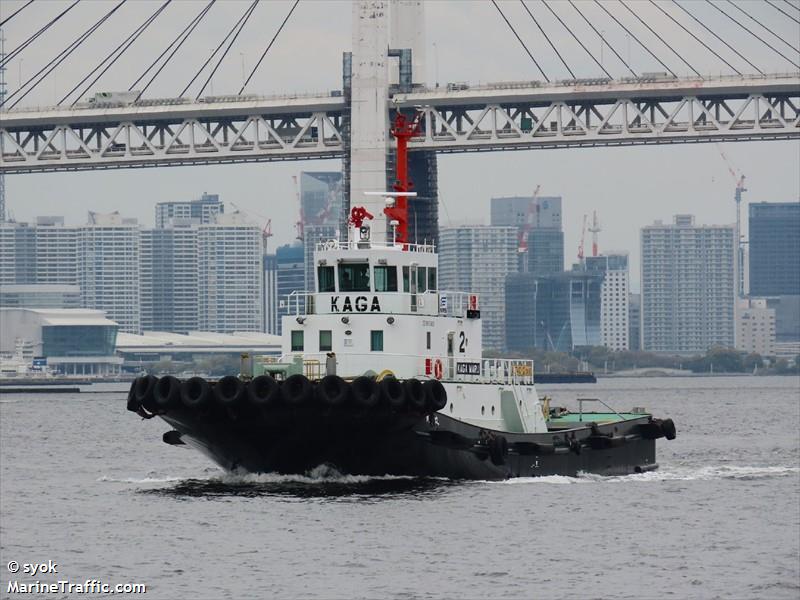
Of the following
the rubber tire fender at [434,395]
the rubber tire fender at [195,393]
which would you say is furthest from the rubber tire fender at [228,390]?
the rubber tire fender at [434,395]

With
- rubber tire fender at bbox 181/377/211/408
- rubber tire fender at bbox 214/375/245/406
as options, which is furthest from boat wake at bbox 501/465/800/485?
rubber tire fender at bbox 181/377/211/408

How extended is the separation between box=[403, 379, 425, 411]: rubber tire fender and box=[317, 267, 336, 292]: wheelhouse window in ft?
13.1

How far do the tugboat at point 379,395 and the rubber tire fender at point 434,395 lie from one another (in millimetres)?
26

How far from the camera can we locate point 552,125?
11075 cm

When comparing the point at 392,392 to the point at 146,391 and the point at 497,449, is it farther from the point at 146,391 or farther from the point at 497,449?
the point at 146,391

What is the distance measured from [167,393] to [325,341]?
3.38 m

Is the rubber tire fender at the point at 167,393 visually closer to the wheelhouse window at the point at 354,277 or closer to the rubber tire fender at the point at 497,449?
the wheelhouse window at the point at 354,277

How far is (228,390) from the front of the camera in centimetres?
3797

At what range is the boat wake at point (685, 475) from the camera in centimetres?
4203

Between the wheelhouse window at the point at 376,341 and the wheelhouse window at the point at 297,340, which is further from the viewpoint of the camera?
the wheelhouse window at the point at 297,340

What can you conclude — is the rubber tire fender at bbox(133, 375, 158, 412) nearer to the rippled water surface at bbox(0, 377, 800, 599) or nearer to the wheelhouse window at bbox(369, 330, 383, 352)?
the rippled water surface at bbox(0, 377, 800, 599)

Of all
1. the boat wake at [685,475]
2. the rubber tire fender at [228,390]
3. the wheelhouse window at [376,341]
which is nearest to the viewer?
the rubber tire fender at [228,390]

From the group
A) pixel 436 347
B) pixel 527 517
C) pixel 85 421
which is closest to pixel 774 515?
pixel 527 517

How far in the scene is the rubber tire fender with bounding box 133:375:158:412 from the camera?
128ft
